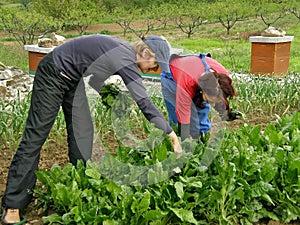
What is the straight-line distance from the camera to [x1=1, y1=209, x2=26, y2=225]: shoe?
3084mm

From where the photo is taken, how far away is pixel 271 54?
8609mm

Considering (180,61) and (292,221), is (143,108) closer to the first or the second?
(180,61)

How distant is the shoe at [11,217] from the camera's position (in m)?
3.08

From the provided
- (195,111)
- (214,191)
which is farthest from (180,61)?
(214,191)

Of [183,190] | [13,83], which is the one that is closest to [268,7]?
[13,83]

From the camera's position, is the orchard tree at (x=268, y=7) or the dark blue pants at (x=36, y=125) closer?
the dark blue pants at (x=36, y=125)

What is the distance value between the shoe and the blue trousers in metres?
1.41

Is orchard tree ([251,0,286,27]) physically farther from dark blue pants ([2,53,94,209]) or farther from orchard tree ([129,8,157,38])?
dark blue pants ([2,53,94,209])

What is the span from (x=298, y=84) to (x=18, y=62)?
8.60 meters

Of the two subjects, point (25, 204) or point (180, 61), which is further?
point (180, 61)

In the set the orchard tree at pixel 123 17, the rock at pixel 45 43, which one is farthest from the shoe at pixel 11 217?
the orchard tree at pixel 123 17

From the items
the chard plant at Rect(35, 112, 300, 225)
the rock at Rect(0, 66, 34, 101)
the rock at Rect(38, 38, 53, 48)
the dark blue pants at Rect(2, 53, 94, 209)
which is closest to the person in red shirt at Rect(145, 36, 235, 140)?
the chard plant at Rect(35, 112, 300, 225)

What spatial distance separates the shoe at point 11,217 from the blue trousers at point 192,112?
55.7 inches

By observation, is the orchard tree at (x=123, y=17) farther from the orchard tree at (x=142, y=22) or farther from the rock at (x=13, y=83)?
the rock at (x=13, y=83)
